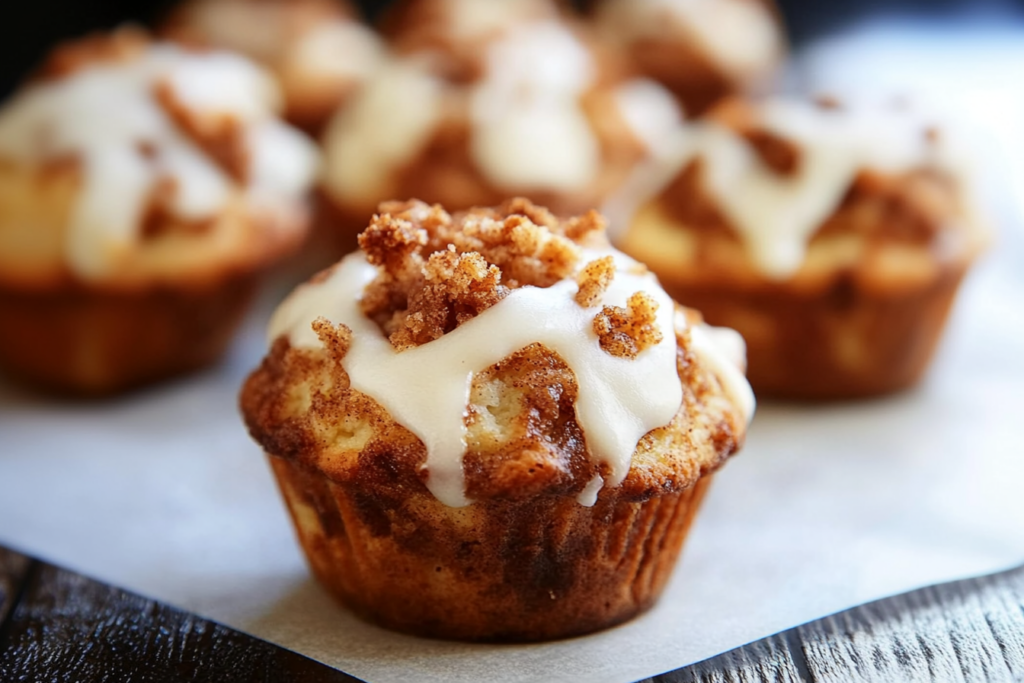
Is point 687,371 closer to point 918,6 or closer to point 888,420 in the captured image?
point 888,420

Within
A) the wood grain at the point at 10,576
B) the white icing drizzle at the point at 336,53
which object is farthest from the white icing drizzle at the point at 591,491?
the white icing drizzle at the point at 336,53

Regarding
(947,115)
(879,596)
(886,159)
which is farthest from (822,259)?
(879,596)

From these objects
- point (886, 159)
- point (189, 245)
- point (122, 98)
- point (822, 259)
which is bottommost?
point (189, 245)

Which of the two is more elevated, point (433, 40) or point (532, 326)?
point (532, 326)

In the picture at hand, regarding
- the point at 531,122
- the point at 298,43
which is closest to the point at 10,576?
the point at 531,122

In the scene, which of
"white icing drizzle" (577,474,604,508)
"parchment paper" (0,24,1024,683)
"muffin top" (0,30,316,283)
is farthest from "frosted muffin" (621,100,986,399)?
"white icing drizzle" (577,474,604,508)

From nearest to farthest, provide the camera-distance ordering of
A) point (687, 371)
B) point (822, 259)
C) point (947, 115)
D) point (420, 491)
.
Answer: point (420, 491) < point (687, 371) < point (822, 259) < point (947, 115)

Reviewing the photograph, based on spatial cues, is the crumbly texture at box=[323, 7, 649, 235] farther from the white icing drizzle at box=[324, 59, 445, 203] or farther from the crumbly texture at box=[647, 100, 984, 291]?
the crumbly texture at box=[647, 100, 984, 291]
